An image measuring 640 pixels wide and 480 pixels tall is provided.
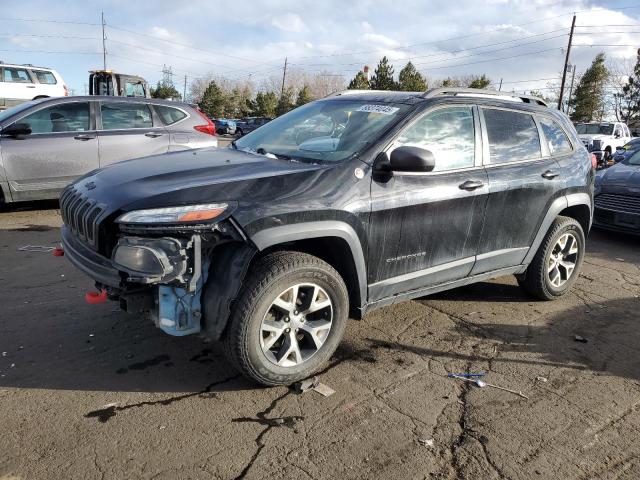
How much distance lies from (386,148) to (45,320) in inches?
113

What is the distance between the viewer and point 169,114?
8281 mm

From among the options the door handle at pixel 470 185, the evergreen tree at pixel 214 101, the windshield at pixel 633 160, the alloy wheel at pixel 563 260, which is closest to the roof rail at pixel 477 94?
the door handle at pixel 470 185

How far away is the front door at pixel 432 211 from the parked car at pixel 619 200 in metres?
4.93

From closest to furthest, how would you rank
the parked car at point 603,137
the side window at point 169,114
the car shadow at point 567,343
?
the car shadow at point 567,343 < the side window at point 169,114 < the parked car at point 603,137

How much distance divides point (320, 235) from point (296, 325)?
0.57 m

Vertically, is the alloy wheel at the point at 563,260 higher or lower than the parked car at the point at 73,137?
lower

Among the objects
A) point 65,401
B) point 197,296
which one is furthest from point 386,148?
point 65,401

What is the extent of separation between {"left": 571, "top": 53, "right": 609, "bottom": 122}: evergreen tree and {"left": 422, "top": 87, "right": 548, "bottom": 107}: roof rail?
50675mm

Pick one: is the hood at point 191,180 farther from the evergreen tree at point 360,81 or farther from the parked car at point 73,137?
the evergreen tree at point 360,81

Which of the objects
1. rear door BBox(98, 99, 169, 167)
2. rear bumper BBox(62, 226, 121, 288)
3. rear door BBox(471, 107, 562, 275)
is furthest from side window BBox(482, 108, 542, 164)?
rear door BBox(98, 99, 169, 167)

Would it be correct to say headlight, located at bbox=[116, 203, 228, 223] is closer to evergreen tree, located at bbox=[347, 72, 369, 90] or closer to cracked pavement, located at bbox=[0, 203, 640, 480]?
cracked pavement, located at bbox=[0, 203, 640, 480]

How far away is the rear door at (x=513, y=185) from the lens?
13.3 feet

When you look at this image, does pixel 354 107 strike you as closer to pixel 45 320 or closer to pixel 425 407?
pixel 425 407

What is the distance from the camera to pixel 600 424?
9.65ft
